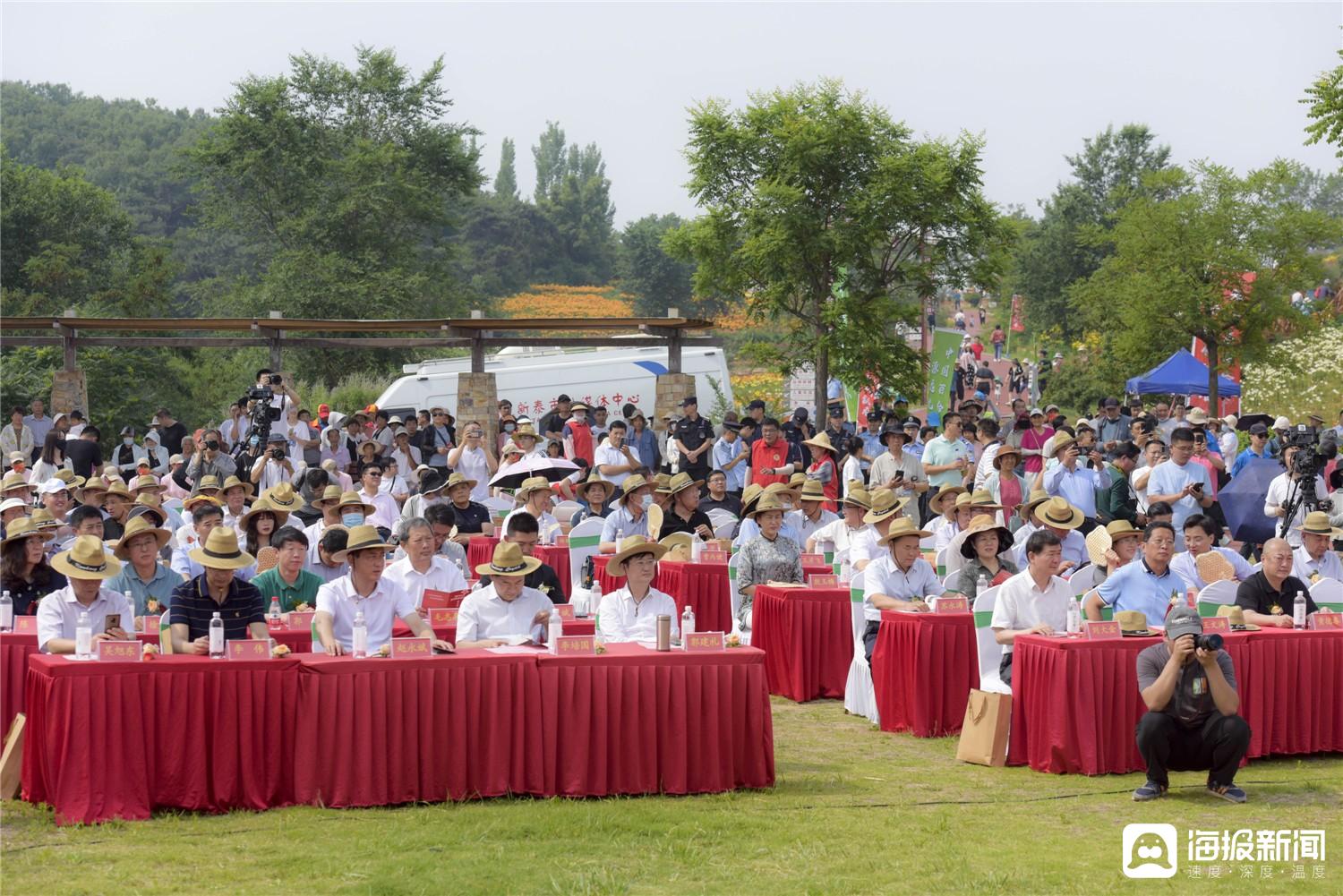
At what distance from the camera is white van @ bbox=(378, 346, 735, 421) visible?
29.2m

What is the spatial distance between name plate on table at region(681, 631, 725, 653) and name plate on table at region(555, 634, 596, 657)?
0.49 meters

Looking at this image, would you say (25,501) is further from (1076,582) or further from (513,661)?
(1076,582)

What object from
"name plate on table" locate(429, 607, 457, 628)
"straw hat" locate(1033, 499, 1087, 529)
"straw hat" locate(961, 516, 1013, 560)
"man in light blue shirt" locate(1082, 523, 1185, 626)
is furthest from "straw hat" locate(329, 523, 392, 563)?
"straw hat" locate(1033, 499, 1087, 529)

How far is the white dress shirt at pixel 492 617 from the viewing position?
883 centimetres

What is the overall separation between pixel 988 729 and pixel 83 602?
4988mm

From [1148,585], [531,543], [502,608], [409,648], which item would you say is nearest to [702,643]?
[502,608]

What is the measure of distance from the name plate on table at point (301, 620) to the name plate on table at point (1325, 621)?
5884 millimetres

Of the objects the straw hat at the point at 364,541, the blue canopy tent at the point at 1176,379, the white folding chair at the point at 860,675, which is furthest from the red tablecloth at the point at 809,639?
the blue canopy tent at the point at 1176,379

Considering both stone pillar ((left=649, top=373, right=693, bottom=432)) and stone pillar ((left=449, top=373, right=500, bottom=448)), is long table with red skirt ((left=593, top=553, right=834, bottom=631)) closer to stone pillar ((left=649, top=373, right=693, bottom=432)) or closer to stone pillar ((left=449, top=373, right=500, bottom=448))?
stone pillar ((left=649, top=373, right=693, bottom=432))

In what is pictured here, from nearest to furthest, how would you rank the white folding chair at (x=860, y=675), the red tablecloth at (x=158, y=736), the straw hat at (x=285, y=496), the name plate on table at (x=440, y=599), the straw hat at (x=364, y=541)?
the red tablecloth at (x=158, y=736), the straw hat at (x=364, y=541), the name plate on table at (x=440, y=599), the white folding chair at (x=860, y=675), the straw hat at (x=285, y=496)

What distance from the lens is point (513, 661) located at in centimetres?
809

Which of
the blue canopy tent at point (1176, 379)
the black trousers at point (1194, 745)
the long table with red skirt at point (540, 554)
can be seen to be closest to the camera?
the black trousers at point (1194, 745)

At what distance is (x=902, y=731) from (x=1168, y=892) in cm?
369

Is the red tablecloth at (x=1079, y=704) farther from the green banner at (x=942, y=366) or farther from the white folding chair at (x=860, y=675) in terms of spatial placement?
the green banner at (x=942, y=366)
